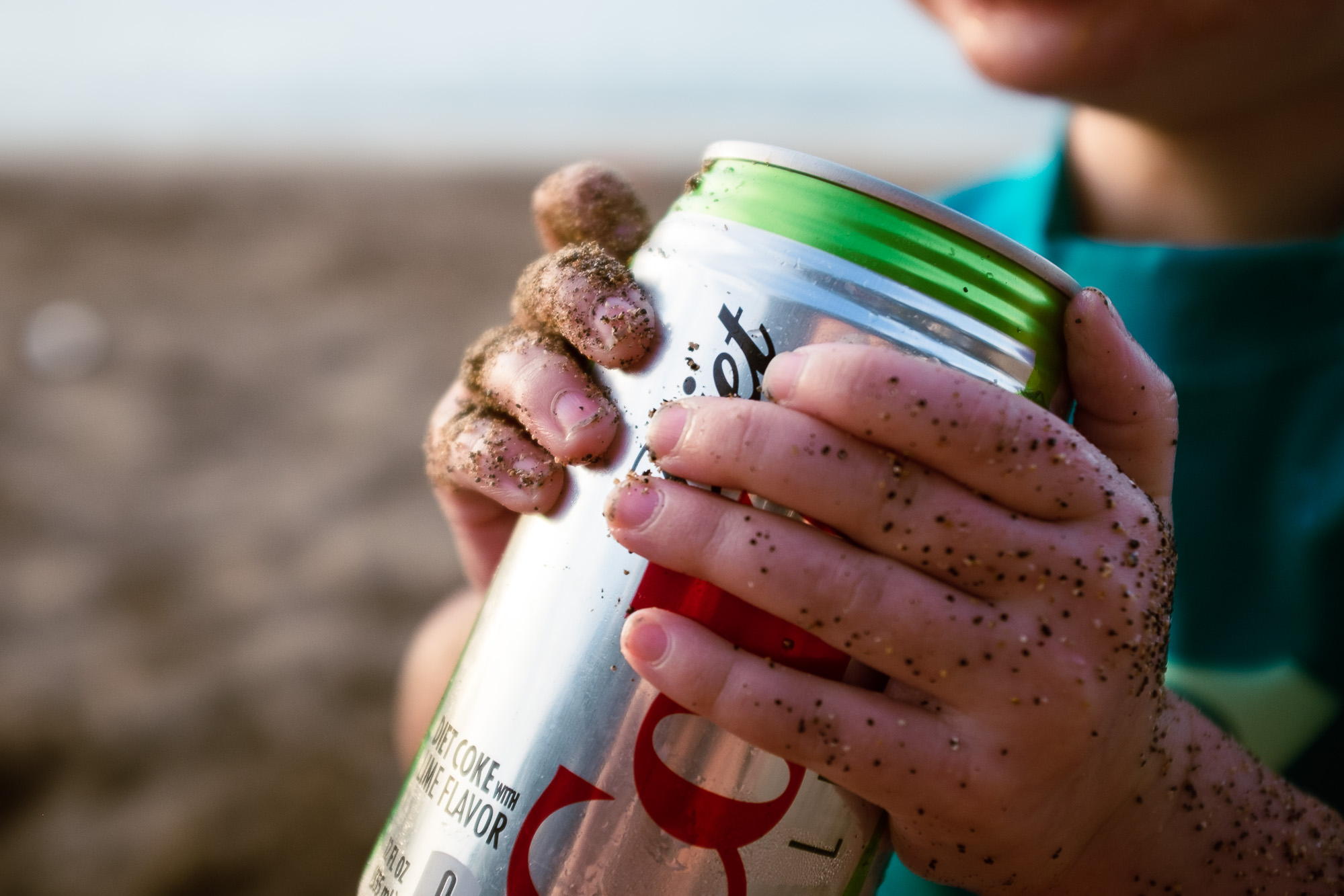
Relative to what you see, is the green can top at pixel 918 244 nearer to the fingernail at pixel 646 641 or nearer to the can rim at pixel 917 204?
the can rim at pixel 917 204

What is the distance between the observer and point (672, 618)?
632mm

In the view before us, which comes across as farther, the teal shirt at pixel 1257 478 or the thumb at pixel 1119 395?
the teal shirt at pixel 1257 478

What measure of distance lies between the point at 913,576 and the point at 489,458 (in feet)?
1.05

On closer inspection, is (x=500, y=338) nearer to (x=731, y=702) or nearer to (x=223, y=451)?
(x=731, y=702)

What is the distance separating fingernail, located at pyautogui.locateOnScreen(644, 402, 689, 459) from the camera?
2.03ft

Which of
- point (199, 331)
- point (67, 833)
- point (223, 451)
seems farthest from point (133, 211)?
point (67, 833)

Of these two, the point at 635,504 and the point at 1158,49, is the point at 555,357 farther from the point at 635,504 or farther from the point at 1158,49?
the point at 1158,49

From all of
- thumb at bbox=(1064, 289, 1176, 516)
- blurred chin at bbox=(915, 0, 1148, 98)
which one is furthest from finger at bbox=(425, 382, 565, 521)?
blurred chin at bbox=(915, 0, 1148, 98)

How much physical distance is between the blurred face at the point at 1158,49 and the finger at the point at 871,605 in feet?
1.96

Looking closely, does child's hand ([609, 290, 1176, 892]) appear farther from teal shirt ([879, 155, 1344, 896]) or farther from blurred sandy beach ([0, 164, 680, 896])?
blurred sandy beach ([0, 164, 680, 896])

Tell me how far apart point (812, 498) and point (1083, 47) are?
1.98ft

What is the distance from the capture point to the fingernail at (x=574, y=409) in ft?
2.23

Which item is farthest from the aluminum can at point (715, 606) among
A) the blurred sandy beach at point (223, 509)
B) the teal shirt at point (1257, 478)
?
the blurred sandy beach at point (223, 509)

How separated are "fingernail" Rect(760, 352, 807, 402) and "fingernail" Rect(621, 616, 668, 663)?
163 millimetres
